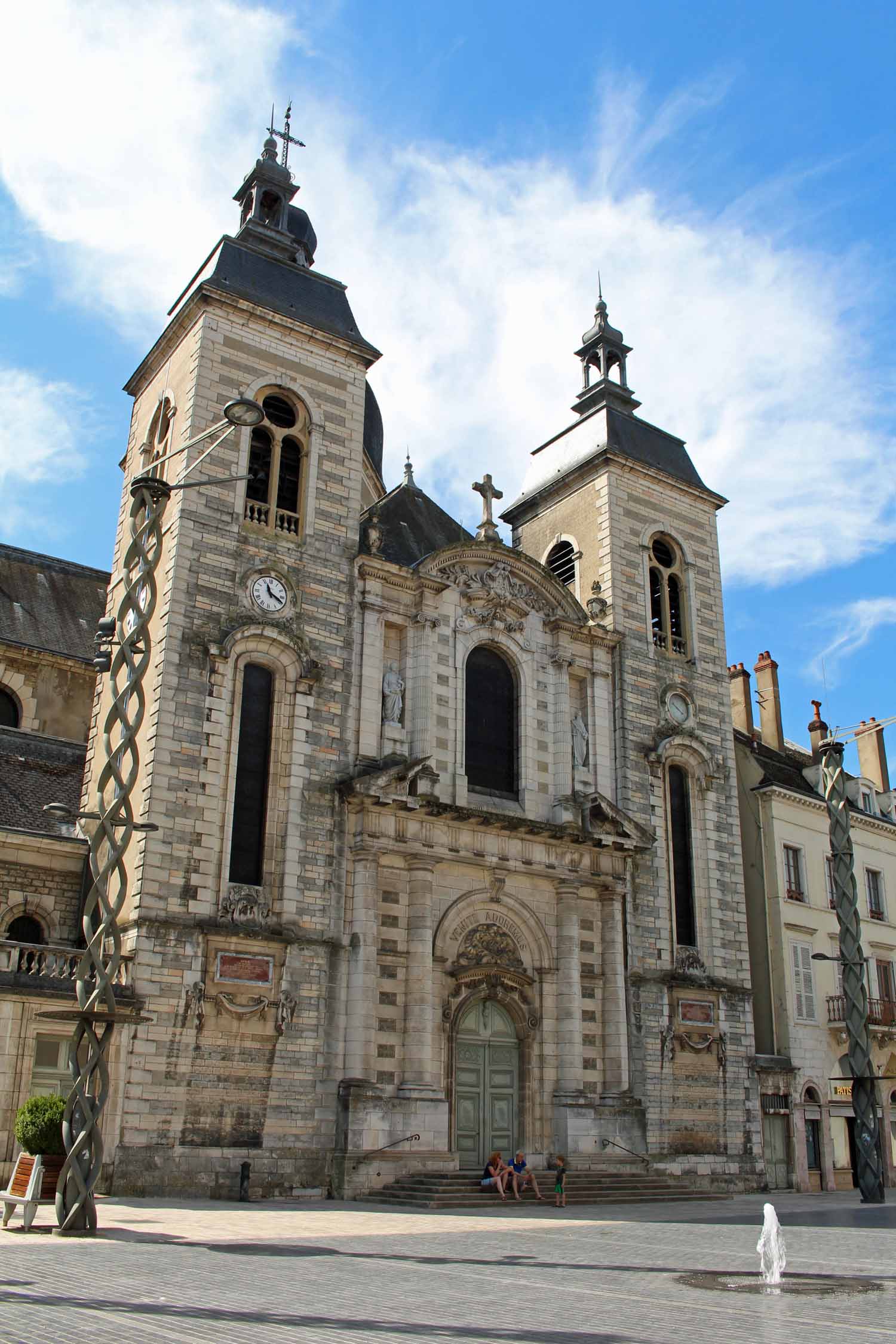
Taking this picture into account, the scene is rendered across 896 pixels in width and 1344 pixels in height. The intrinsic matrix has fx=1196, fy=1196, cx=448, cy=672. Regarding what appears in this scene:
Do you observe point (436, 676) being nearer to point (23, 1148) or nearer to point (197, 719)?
point (197, 719)

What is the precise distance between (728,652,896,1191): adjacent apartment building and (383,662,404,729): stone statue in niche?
1022cm

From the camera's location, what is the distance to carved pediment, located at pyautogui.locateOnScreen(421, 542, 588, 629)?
24438 mm

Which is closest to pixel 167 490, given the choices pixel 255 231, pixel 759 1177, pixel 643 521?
pixel 255 231

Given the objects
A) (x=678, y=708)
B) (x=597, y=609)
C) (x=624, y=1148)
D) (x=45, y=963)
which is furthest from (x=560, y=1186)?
(x=597, y=609)

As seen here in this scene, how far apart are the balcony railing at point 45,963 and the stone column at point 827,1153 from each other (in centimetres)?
1712

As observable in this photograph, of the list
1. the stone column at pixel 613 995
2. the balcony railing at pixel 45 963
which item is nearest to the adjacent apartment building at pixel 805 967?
the stone column at pixel 613 995

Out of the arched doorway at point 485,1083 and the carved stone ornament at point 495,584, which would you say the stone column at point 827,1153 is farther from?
the carved stone ornament at point 495,584

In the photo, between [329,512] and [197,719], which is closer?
[197,719]

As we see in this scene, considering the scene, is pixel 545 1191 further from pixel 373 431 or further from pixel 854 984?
pixel 373 431

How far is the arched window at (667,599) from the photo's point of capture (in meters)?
28.2

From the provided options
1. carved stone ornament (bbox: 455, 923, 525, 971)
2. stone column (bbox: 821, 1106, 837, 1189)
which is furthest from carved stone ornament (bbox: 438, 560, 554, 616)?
stone column (bbox: 821, 1106, 837, 1189)

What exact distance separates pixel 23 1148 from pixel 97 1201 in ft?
11.5

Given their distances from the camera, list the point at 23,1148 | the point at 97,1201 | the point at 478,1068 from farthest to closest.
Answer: the point at 478,1068 < the point at 97,1201 < the point at 23,1148

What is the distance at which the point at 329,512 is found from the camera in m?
23.3
